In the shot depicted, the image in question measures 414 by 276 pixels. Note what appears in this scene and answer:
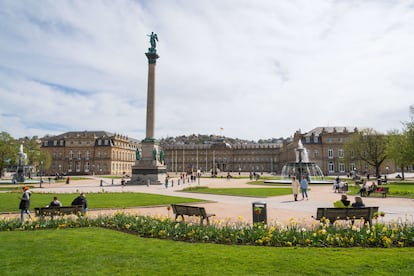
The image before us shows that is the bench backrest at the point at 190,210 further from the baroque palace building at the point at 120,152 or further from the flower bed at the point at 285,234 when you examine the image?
the baroque palace building at the point at 120,152

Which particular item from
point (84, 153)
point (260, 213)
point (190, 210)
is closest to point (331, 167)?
point (84, 153)

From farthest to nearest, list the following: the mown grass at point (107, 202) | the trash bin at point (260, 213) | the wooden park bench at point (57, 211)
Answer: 1. the mown grass at point (107, 202)
2. the wooden park bench at point (57, 211)
3. the trash bin at point (260, 213)

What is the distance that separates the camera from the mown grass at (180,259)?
6734 mm

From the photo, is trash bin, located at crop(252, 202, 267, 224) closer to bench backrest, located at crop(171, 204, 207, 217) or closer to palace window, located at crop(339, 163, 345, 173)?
bench backrest, located at crop(171, 204, 207, 217)

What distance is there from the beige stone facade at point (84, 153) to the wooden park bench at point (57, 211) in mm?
96515

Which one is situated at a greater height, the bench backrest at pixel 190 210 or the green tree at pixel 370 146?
the green tree at pixel 370 146

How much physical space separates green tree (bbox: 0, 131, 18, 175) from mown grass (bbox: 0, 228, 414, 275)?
67034mm

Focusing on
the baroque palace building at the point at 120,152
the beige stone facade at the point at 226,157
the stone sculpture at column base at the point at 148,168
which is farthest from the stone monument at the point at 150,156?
the beige stone facade at the point at 226,157

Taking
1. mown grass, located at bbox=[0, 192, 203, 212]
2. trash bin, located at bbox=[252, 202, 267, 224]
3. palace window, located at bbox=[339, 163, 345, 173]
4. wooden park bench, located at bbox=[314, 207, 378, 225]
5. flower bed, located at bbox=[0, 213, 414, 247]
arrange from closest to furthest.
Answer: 1. flower bed, located at bbox=[0, 213, 414, 247]
2. wooden park bench, located at bbox=[314, 207, 378, 225]
3. trash bin, located at bbox=[252, 202, 267, 224]
4. mown grass, located at bbox=[0, 192, 203, 212]
5. palace window, located at bbox=[339, 163, 345, 173]

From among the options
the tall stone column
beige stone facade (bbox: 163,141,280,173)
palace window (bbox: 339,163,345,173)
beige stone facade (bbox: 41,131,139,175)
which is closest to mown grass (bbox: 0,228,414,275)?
the tall stone column

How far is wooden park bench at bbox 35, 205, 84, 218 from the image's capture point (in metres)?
13.7

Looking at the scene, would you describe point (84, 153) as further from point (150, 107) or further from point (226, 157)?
point (150, 107)

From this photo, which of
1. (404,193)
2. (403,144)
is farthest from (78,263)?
(403,144)

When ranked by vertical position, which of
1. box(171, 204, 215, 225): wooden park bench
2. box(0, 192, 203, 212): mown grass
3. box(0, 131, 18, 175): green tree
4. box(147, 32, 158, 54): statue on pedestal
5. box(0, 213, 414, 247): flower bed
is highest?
box(147, 32, 158, 54): statue on pedestal
